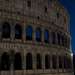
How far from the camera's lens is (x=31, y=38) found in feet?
61.9

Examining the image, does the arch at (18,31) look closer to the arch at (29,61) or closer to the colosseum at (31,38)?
the colosseum at (31,38)

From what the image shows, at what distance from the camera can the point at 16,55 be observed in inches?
703

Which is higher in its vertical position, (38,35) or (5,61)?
(38,35)

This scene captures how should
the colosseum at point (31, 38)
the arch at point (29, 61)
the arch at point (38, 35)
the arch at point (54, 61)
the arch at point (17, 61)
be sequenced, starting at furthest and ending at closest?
1. the arch at point (54, 61)
2. the arch at point (38, 35)
3. the arch at point (29, 61)
4. the arch at point (17, 61)
5. the colosseum at point (31, 38)

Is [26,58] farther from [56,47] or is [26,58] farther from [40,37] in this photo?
[56,47]

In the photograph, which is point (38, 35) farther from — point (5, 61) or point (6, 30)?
point (5, 61)

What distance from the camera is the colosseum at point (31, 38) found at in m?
17.5

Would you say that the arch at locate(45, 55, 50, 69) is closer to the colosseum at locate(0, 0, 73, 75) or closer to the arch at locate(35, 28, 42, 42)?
the colosseum at locate(0, 0, 73, 75)

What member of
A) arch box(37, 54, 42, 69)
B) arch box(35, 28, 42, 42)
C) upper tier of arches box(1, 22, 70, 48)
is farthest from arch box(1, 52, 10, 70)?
arch box(35, 28, 42, 42)

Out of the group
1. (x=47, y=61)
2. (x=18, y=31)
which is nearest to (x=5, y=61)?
(x=18, y=31)

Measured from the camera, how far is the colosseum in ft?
57.4

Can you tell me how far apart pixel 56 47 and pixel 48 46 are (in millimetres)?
1290

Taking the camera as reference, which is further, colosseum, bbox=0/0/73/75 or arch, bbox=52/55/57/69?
arch, bbox=52/55/57/69

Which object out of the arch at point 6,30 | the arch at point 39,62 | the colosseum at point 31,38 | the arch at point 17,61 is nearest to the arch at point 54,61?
the colosseum at point 31,38
